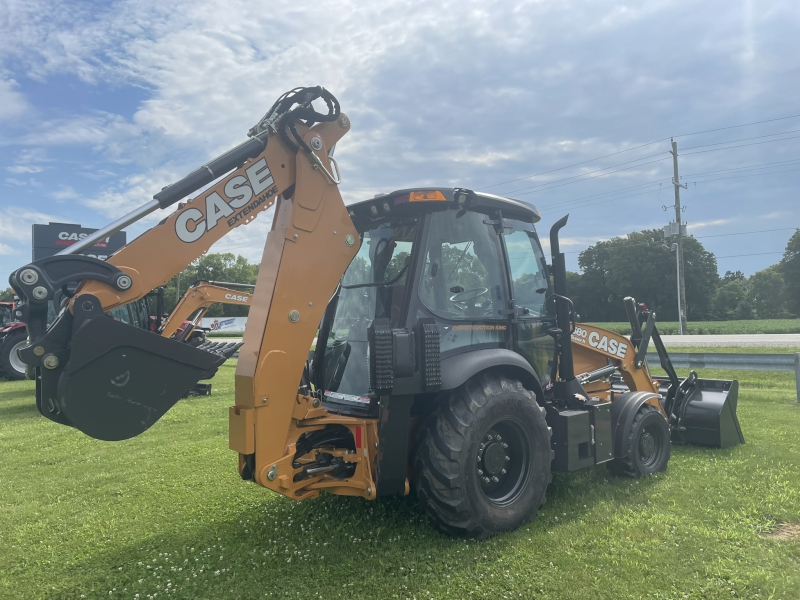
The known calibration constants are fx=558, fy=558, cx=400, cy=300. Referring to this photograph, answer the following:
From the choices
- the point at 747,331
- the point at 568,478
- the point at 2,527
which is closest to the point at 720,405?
the point at 568,478

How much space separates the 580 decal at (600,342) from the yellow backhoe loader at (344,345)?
0.57 meters

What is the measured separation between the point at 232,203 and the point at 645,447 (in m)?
4.47

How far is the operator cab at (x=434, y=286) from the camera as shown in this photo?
4121 mm

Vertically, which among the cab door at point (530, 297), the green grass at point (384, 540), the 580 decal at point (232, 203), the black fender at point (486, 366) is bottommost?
the green grass at point (384, 540)

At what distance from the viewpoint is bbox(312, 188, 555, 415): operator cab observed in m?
4.12

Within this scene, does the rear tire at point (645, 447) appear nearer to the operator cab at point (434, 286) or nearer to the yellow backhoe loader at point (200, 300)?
the operator cab at point (434, 286)

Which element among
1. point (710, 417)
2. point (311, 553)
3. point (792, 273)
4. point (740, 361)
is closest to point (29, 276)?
point (311, 553)

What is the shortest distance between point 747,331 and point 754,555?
3887 cm

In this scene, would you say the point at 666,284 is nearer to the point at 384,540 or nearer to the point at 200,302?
the point at 200,302

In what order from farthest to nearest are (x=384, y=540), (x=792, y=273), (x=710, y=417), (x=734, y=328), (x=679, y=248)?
(x=792, y=273), (x=734, y=328), (x=679, y=248), (x=710, y=417), (x=384, y=540)

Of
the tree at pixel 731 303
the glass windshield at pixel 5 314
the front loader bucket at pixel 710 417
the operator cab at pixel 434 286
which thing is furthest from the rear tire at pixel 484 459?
the tree at pixel 731 303

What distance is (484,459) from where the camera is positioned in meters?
4.05

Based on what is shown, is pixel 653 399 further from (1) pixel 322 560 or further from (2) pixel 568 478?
(1) pixel 322 560

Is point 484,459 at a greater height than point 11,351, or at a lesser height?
lesser
